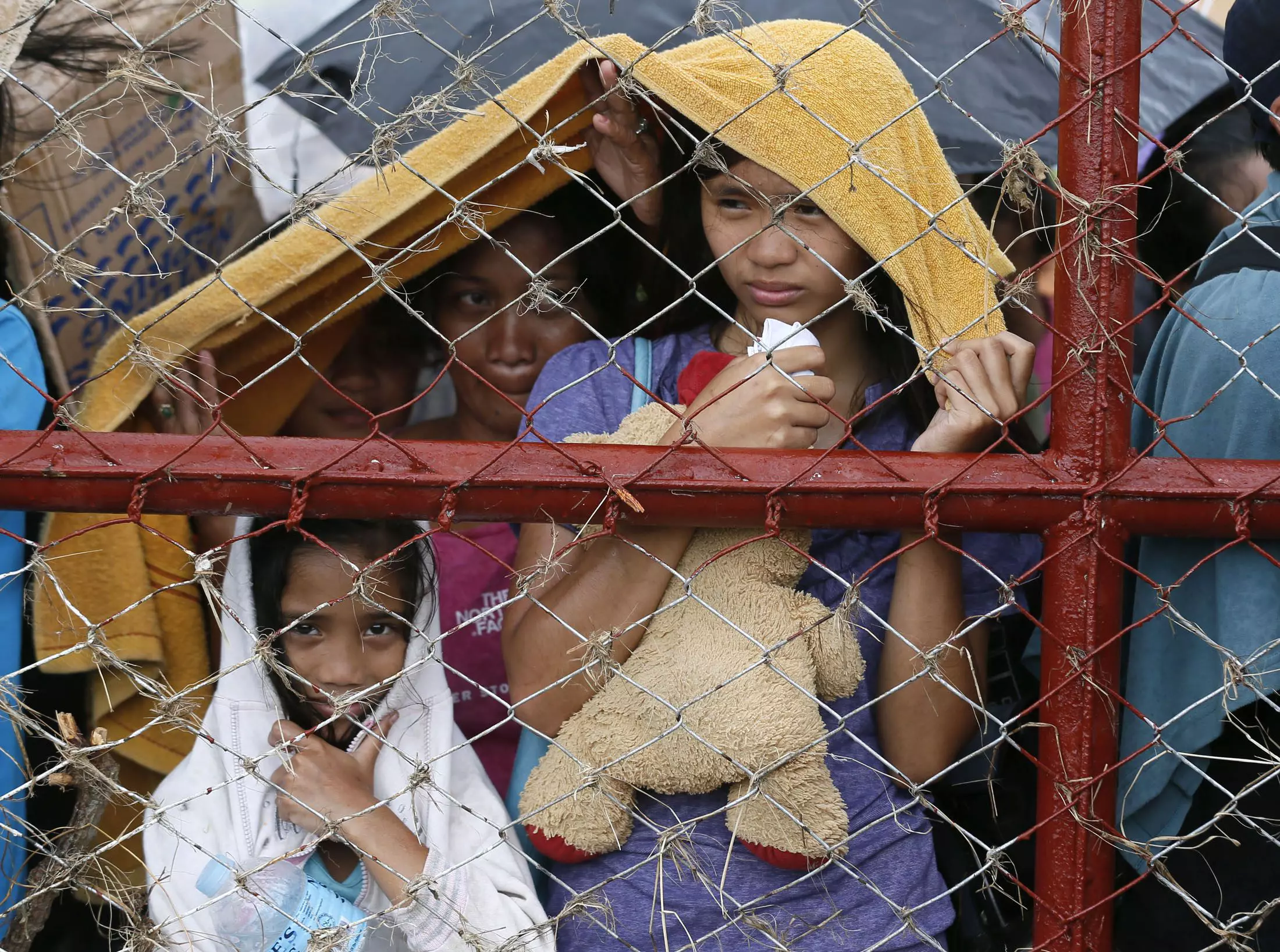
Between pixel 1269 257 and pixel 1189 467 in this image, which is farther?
pixel 1269 257

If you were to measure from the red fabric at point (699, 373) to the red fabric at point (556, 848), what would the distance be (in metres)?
0.56

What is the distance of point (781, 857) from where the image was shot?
4.46 ft

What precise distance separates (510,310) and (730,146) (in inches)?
32.0

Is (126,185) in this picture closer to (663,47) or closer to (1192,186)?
(663,47)

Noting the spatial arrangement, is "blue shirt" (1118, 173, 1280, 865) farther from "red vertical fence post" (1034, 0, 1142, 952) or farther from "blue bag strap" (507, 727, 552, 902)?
"blue bag strap" (507, 727, 552, 902)

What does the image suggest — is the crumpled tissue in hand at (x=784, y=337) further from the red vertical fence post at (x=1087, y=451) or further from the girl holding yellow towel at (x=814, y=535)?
the red vertical fence post at (x=1087, y=451)

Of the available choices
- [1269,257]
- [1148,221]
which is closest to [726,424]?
[1269,257]

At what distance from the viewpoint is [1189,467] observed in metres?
1.27

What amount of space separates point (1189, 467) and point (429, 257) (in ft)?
4.06

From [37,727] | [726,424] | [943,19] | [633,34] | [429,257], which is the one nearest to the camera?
[37,727]

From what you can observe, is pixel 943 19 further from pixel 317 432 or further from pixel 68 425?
pixel 68 425

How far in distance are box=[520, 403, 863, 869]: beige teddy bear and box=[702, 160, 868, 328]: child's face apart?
232 mm

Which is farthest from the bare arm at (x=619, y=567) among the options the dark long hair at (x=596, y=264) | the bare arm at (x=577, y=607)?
the dark long hair at (x=596, y=264)

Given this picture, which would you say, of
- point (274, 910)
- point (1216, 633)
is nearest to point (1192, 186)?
point (1216, 633)
